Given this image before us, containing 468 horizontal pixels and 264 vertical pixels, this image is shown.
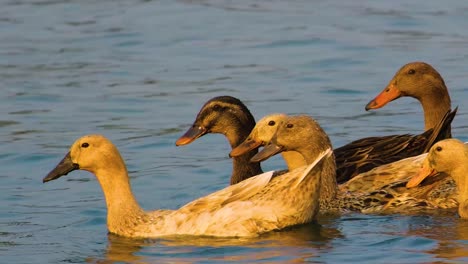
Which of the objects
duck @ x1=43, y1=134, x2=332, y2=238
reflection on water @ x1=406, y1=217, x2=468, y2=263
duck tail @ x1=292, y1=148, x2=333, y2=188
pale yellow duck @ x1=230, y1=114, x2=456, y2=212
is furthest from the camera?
pale yellow duck @ x1=230, y1=114, x2=456, y2=212

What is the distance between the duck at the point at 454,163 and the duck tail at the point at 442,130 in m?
0.98

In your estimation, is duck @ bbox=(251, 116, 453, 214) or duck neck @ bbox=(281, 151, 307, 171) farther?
duck neck @ bbox=(281, 151, 307, 171)

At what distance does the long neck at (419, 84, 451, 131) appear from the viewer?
15.9 metres

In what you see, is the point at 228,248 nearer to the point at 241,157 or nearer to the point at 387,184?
the point at 387,184

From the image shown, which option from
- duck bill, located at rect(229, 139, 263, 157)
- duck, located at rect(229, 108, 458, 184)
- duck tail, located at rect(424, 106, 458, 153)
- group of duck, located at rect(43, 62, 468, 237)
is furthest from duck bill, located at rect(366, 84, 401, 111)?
duck bill, located at rect(229, 139, 263, 157)

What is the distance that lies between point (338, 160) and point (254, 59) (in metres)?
6.97

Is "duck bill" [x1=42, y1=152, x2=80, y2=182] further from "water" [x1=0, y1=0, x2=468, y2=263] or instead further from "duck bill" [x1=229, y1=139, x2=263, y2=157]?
"duck bill" [x1=229, y1=139, x2=263, y2=157]

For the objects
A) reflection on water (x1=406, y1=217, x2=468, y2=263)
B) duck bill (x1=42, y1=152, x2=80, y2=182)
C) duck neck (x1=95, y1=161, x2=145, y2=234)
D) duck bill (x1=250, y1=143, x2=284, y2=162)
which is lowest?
reflection on water (x1=406, y1=217, x2=468, y2=263)

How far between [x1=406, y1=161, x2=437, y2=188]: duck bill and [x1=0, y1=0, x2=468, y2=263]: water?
1.01 feet

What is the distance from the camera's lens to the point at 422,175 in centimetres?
1356

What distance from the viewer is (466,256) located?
1195 centimetres

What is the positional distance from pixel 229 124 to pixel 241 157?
0.37 meters

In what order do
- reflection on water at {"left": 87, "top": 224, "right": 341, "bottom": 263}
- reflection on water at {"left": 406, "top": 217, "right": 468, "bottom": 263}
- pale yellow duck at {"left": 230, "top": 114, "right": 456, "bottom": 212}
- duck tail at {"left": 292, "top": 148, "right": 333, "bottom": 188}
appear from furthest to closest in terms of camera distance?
pale yellow duck at {"left": 230, "top": 114, "right": 456, "bottom": 212}, duck tail at {"left": 292, "top": 148, "right": 333, "bottom": 188}, reflection on water at {"left": 87, "top": 224, "right": 341, "bottom": 263}, reflection on water at {"left": 406, "top": 217, "right": 468, "bottom": 263}

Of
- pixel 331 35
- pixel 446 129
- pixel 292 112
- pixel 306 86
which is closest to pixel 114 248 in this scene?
pixel 446 129
